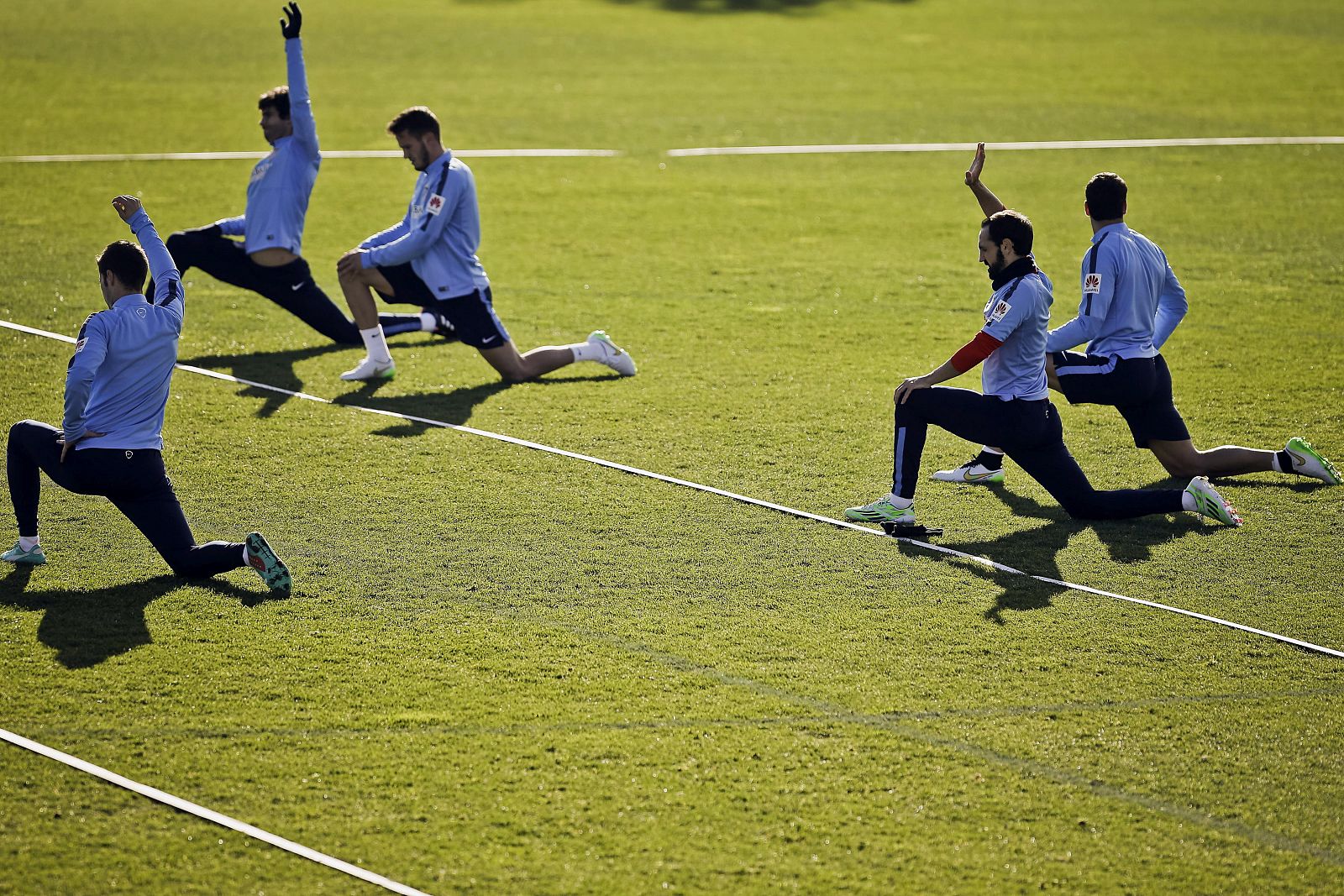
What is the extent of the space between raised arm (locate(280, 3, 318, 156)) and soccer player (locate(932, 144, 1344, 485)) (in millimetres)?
5104

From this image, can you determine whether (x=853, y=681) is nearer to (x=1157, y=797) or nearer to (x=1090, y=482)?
(x=1157, y=797)

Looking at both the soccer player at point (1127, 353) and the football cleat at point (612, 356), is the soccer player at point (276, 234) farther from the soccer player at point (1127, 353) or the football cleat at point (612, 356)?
the soccer player at point (1127, 353)

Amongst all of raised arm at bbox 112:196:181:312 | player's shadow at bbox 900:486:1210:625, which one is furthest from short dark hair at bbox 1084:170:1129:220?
raised arm at bbox 112:196:181:312

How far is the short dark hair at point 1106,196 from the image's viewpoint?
822cm

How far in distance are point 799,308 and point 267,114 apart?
4.59m

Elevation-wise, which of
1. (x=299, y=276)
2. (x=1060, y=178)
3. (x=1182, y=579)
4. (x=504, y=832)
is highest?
(x=1060, y=178)

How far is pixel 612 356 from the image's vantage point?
34.8 feet

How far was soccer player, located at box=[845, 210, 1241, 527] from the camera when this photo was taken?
750 centimetres

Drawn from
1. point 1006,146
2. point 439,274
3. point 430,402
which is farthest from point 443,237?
point 1006,146

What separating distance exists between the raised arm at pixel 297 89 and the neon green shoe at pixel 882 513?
534 centimetres

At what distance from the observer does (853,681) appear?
6.18 meters

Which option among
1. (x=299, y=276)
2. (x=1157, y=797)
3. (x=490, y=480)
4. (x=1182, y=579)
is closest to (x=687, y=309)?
(x=299, y=276)

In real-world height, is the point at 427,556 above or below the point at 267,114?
below

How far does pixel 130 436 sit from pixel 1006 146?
13842mm
